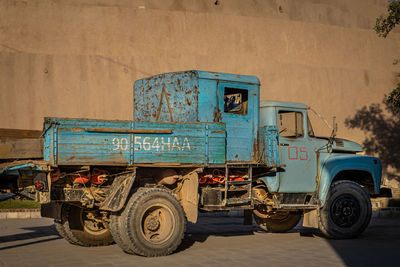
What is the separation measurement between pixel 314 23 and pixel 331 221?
85.3 feet

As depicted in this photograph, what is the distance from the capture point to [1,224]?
1286 centimetres

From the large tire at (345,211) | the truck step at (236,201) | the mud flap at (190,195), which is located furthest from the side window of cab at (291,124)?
the mud flap at (190,195)

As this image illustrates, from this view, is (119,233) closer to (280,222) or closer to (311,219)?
(311,219)

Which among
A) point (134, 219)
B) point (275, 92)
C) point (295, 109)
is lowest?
point (134, 219)

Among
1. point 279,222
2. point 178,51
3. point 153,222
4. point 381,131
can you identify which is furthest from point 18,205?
point 381,131

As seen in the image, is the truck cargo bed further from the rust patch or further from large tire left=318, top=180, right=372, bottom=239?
large tire left=318, top=180, right=372, bottom=239

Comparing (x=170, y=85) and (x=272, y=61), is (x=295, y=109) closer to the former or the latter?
(x=170, y=85)

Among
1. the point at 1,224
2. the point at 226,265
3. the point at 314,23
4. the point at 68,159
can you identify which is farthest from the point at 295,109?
the point at 314,23

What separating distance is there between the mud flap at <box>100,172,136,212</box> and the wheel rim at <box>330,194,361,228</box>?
4469mm

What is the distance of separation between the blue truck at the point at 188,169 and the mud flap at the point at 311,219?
28 mm

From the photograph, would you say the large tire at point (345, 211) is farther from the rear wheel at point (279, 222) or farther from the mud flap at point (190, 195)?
the mud flap at point (190, 195)

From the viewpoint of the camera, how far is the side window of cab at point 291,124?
10.1 metres

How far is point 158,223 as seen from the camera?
8211 mm

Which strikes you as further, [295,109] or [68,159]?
[295,109]
